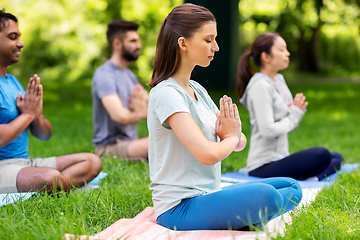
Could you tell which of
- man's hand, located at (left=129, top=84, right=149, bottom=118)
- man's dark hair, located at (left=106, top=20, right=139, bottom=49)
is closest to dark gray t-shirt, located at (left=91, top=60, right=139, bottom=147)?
man's hand, located at (left=129, top=84, right=149, bottom=118)

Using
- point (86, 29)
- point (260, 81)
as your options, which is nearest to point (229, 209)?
point (260, 81)

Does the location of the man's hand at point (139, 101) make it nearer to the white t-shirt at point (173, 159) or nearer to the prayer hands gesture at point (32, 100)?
the prayer hands gesture at point (32, 100)

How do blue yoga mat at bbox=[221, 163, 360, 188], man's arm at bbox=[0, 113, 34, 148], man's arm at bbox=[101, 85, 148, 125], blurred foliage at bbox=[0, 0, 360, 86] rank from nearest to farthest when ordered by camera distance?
man's arm at bbox=[0, 113, 34, 148] < blue yoga mat at bbox=[221, 163, 360, 188] < man's arm at bbox=[101, 85, 148, 125] < blurred foliage at bbox=[0, 0, 360, 86]

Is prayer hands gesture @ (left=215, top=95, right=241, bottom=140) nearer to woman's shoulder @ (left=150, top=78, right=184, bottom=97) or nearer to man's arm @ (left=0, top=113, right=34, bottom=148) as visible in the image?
woman's shoulder @ (left=150, top=78, right=184, bottom=97)

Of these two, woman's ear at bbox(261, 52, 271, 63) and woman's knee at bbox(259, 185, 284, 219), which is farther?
woman's ear at bbox(261, 52, 271, 63)

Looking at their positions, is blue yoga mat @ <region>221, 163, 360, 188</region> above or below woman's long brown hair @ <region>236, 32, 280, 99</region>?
below

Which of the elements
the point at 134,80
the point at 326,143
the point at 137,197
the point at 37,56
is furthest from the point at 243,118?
the point at 37,56

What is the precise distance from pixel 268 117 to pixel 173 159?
1.74 metres

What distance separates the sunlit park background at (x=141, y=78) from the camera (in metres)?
2.53

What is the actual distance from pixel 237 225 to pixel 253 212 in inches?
6.0

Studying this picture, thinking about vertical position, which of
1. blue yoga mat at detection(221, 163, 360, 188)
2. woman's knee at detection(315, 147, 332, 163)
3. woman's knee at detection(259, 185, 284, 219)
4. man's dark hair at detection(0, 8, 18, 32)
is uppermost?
man's dark hair at detection(0, 8, 18, 32)

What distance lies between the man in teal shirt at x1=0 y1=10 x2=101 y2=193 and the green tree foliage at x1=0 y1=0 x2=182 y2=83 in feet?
53.6

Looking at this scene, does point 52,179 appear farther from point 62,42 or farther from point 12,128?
point 62,42

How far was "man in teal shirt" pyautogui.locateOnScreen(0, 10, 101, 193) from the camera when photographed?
2986mm
